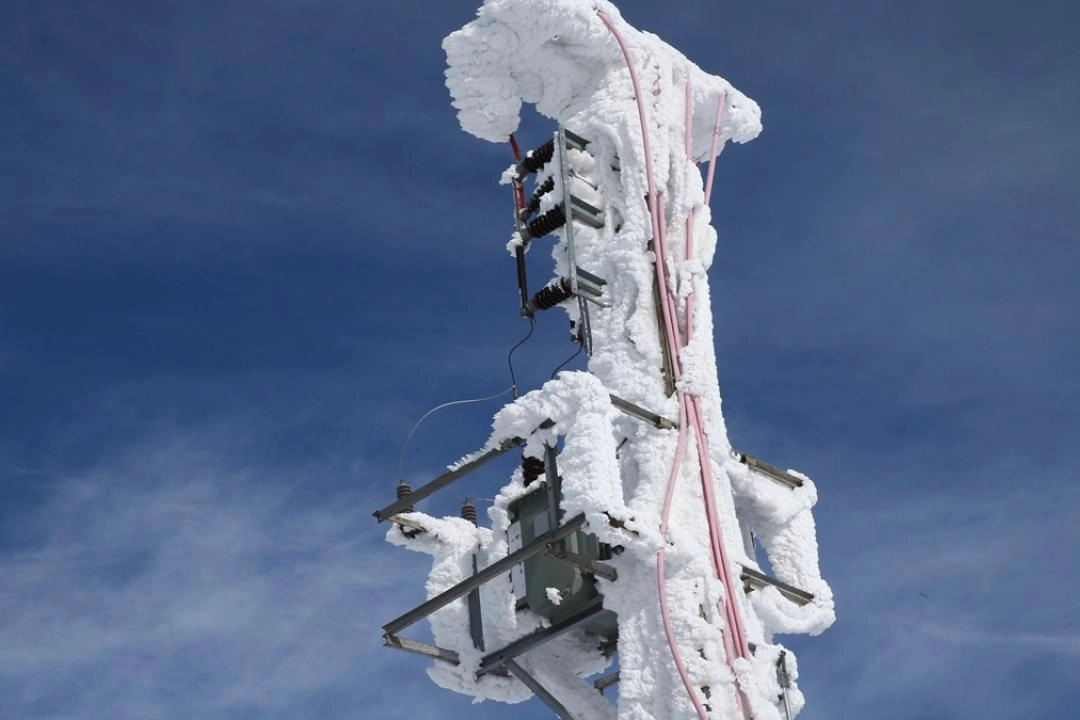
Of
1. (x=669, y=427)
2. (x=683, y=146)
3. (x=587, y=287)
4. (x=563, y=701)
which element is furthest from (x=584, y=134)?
(x=563, y=701)

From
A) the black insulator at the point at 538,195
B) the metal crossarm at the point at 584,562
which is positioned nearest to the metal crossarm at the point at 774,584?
the metal crossarm at the point at 584,562

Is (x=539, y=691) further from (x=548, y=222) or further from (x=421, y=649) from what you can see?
(x=548, y=222)

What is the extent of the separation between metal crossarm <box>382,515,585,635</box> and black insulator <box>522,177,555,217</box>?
5.05 metres

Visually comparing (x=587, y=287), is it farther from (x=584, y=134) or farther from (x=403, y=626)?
(x=403, y=626)

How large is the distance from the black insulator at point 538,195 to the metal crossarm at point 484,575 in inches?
199

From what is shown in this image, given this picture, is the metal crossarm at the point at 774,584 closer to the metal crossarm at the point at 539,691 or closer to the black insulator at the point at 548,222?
the metal crossarm at the point at 539,691

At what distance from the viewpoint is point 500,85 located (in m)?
20.0

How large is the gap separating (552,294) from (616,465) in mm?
3524

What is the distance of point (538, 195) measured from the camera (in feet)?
63.1

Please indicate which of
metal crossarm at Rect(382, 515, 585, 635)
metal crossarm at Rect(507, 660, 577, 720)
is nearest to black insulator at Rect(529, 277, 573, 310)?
metal crossarm at Rect(382, 515, 585, 635)

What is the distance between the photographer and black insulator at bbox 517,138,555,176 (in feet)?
63.6

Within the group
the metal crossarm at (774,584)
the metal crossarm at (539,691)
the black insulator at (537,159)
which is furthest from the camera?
the black insulator at (537,159)

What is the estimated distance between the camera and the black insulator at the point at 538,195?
19.1m

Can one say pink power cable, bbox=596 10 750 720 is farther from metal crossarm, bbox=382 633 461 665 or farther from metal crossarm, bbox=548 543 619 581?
metal crossarm, bbox=382 633 461 665
